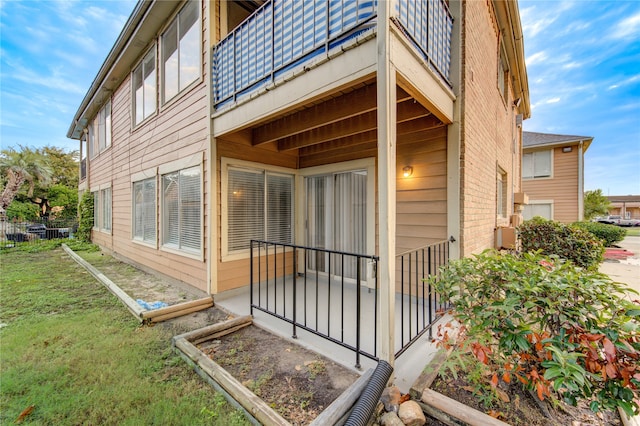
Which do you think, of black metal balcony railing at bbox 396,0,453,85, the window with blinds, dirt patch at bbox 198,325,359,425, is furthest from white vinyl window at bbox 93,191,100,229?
black metal balcony railing at bbox 396,0,453,85

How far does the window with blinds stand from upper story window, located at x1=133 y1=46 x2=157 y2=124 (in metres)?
3.51

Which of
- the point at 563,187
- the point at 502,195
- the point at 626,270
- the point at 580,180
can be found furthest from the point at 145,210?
the point at 580,180

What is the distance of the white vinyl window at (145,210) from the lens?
19.9 feet

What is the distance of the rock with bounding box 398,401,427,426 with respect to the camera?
1750mm

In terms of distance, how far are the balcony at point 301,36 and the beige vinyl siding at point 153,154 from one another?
750mm

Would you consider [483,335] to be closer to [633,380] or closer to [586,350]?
[586,350]

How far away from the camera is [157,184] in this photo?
19.0 feet

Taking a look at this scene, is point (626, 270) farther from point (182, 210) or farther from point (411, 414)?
point (182, 210)

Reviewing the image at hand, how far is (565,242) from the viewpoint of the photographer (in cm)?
613

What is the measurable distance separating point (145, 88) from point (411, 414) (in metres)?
8.29

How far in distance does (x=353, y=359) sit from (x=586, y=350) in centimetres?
174

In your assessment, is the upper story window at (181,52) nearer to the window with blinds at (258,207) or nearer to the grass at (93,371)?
the window with blinds at (258,207)

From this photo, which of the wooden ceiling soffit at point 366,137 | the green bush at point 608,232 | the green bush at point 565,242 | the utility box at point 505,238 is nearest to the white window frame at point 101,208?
the wooden ceiling soffit at point 366,137

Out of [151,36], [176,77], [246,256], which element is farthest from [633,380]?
[151,36]
